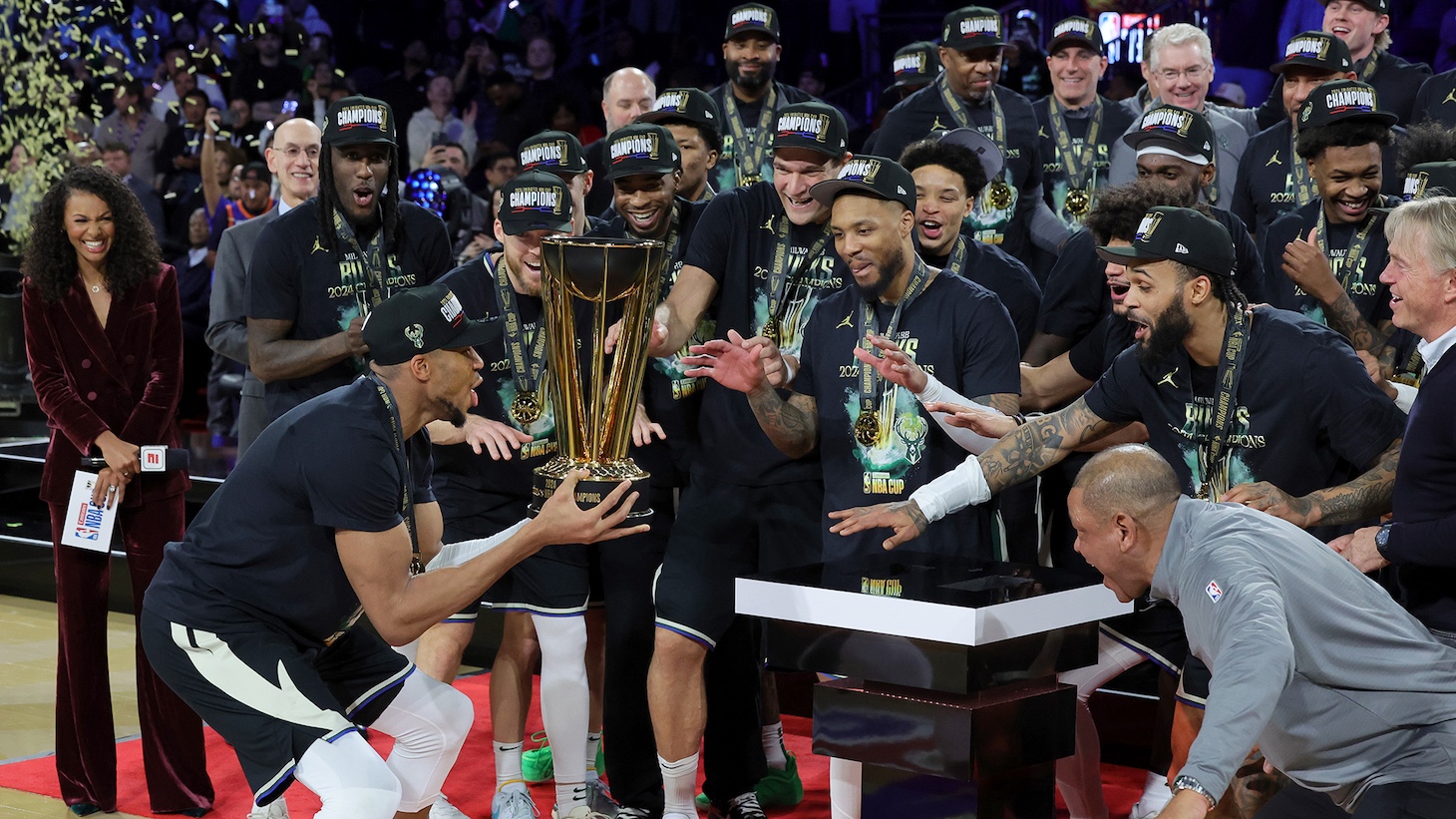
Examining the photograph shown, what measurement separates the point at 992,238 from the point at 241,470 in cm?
297

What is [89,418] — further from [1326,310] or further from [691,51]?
[691,51]

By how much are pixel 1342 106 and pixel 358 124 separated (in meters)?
3.04

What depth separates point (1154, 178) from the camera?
16.3 ft

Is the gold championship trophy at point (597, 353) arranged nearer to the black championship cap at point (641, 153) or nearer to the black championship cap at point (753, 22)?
the black championship cap at point (641, 153)

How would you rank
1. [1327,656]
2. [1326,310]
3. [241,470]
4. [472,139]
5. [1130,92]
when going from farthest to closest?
[472,139] → [1130,92] → [1326,310] → [241,470] → [1327,656]

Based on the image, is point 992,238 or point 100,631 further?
point 992,238

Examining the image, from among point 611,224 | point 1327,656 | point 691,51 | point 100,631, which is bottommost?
point 100,631

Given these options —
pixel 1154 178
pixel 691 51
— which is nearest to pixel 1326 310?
pixel 1154 178

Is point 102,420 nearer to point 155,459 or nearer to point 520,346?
point 155,459

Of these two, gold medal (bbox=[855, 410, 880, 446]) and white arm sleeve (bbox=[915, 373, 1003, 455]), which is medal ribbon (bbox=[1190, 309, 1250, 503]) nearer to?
white arm sleeve (bbox=[915, 373, 1003, 455])

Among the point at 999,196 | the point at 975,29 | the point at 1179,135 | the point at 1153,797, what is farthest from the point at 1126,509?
the point at 975,29

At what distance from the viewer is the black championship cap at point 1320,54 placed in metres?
5.50

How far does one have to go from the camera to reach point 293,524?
3584mm

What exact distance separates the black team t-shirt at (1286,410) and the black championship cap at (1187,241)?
20 cm
